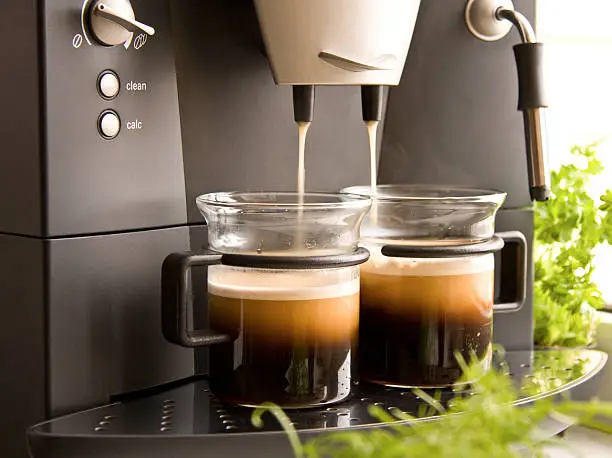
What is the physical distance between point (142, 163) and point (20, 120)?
0.31 ft

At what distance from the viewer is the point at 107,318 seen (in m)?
0.71

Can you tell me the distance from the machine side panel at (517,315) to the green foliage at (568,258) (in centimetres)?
5

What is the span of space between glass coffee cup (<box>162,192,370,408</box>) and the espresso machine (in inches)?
1.0

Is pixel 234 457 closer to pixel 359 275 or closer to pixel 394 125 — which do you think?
pixel 359 275

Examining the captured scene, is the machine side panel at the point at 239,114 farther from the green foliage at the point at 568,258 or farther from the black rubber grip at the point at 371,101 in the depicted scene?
the green foliage at the point at 568,258

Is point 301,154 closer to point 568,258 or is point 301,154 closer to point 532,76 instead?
point 532,76

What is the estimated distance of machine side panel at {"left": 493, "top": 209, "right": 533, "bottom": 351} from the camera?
939mm

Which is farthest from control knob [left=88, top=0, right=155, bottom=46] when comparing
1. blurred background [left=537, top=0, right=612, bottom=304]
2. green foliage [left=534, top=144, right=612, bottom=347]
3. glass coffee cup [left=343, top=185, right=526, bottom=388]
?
blurred background [left=537, top=0, right=612, bottom=304]

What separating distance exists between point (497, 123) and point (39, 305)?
0.48 metres

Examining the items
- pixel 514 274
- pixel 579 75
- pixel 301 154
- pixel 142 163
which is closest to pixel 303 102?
pixel 301 154

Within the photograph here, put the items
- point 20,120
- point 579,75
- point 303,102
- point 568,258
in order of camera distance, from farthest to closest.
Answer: point 579,75 < point 568,258 < point 303,102 < point 20,120

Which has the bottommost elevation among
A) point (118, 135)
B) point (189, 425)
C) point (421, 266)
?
Result: point (189, 425)

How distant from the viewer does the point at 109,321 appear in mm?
713

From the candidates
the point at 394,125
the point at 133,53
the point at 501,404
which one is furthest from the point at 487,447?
the point at 394,125
